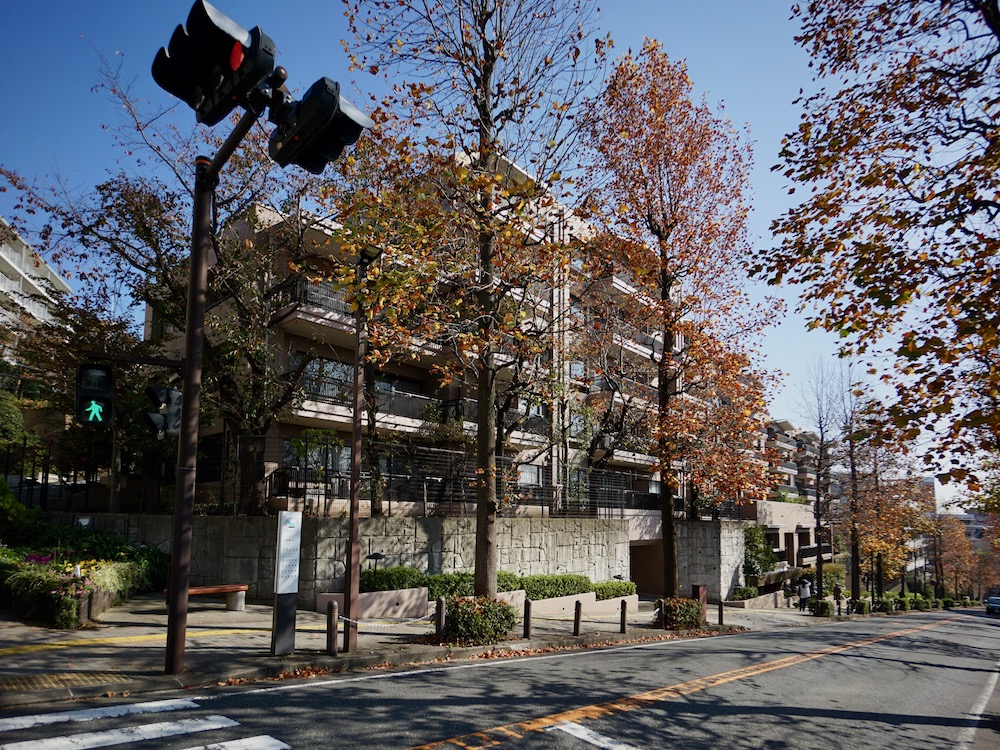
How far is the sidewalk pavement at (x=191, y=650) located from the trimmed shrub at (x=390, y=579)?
35.6 inches

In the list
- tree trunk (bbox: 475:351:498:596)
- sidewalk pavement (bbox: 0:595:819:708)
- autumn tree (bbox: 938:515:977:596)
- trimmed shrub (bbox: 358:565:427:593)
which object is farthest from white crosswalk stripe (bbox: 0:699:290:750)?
autumn tree (bbox: 938:515:977:596)

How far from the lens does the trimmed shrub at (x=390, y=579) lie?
1523 centimetres

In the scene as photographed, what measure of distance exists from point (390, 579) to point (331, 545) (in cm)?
157

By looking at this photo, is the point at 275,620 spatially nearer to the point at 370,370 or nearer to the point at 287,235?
the point at 370,370

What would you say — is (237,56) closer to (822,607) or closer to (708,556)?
(708,556)

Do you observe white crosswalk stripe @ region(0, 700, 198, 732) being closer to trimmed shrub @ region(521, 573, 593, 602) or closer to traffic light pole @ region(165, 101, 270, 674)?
traffic light pole @ region(165, 101, 270, 674)

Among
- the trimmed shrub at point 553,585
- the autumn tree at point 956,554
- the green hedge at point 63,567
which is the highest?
the green hedge at point 63,567

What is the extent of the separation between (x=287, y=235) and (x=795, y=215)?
14272 millimetres

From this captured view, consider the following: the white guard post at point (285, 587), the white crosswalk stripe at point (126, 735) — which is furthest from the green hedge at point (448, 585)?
the white crosswalk stripe at point (126, 735)

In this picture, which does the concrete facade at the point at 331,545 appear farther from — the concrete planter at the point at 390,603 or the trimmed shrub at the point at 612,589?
the trimmed shrub at the point at 612,589

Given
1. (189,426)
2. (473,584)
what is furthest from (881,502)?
(189,426)

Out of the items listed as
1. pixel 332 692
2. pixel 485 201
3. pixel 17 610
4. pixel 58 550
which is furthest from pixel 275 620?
pixel 485 201

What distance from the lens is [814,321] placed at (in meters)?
8.57

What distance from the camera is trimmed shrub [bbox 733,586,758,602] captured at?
3105 centimetres
